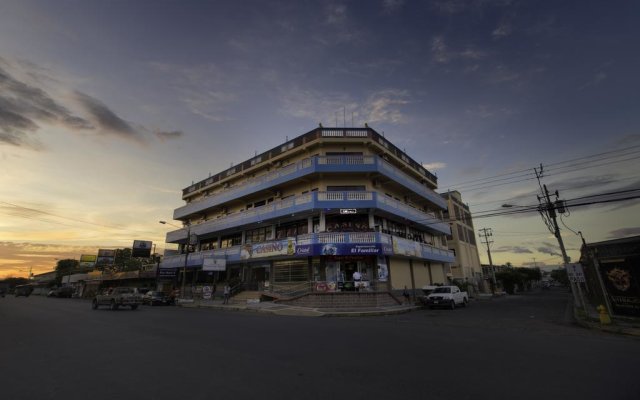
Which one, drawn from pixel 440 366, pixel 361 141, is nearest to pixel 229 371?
pixel 440 366

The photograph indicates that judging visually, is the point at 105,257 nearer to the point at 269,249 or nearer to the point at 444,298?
the point at 269,249

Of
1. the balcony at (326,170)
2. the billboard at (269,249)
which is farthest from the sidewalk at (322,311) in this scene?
the balcony at (326,170)

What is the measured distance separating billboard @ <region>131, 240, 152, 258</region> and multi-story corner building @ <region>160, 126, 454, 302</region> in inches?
950

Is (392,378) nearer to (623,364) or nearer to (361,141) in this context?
(623,364)

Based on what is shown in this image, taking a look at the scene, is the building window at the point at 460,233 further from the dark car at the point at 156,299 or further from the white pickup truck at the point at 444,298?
the dark car at the point at 156,299

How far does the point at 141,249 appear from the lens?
59906 millimetres

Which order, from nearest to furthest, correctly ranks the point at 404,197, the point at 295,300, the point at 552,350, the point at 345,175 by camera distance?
the point at 552,350, the point at 295,300, the point at 345,175, the point at 404,197

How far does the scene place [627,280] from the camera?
13484 mm

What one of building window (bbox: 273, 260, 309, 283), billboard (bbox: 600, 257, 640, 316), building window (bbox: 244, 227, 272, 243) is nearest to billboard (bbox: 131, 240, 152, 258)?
building window (bbox: 244, 227, 272, 243)

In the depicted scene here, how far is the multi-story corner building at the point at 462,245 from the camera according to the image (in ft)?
165

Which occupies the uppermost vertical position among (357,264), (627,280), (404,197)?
(404,197)

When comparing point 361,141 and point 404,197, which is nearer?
point 361,141

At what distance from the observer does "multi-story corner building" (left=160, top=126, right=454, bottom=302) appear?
26.5 metres

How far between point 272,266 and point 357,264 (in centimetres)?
886
